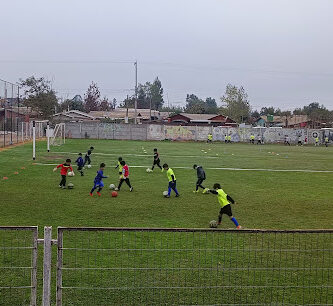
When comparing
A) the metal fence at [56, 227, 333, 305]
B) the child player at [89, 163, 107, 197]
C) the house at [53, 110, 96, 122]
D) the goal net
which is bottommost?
the metal fence at [56, 227, 333, 305]

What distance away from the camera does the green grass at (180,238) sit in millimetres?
7715

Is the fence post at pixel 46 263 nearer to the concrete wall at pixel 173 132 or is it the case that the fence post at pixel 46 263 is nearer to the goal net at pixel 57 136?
the goal net at pixel 57 136

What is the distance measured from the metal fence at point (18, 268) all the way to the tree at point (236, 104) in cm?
10030

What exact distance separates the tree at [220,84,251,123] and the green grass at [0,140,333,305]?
269 feet

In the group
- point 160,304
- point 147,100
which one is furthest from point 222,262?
point 147,100

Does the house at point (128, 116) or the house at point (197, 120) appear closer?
the house at point (197, 120)

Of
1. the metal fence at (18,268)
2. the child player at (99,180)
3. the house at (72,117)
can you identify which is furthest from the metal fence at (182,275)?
the house at (72,117)

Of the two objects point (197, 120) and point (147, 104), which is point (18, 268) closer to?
point (197, 120)

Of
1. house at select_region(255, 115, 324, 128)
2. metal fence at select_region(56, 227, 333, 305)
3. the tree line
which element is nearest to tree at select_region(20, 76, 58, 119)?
the tree line

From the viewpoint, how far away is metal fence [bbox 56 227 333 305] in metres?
7.27

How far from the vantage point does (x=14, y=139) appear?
47.6m

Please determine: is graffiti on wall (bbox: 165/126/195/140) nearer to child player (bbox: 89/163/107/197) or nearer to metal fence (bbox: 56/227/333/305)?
child player (bbox: 89/163/107/197)

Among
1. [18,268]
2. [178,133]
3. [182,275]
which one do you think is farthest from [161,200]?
[178,133]

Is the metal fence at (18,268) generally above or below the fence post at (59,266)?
below
